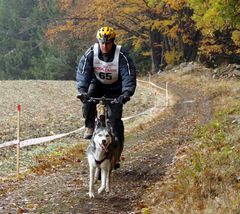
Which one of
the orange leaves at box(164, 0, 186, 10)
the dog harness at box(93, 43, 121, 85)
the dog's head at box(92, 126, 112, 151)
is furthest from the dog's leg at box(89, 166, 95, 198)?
the orange leaves at box(164, 0, 186, 10)

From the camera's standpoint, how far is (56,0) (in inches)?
2290

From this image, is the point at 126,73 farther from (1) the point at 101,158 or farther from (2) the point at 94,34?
(2) the point at 94,34

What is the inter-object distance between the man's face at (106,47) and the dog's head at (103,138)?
125 cm

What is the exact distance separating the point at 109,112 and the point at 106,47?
968 mm

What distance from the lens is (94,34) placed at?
51844 mm

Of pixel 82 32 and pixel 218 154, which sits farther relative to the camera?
pixel 82 32

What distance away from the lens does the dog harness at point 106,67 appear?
25.5 feet

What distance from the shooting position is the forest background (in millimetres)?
39972

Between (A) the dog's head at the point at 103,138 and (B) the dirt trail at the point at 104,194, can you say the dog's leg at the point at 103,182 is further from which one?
(A) the dog's head at the point at 103,138

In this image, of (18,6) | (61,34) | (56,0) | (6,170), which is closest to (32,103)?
(6,170)

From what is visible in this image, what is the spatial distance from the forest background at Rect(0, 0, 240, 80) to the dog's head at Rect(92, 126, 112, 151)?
24487mm

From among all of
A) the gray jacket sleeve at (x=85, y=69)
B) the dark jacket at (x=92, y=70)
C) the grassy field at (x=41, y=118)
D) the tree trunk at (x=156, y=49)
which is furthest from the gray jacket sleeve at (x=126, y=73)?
the tree trunk at (x=156, y=49)

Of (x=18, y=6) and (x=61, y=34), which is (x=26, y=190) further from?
(x=18, y=6)

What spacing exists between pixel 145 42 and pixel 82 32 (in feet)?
21.5
